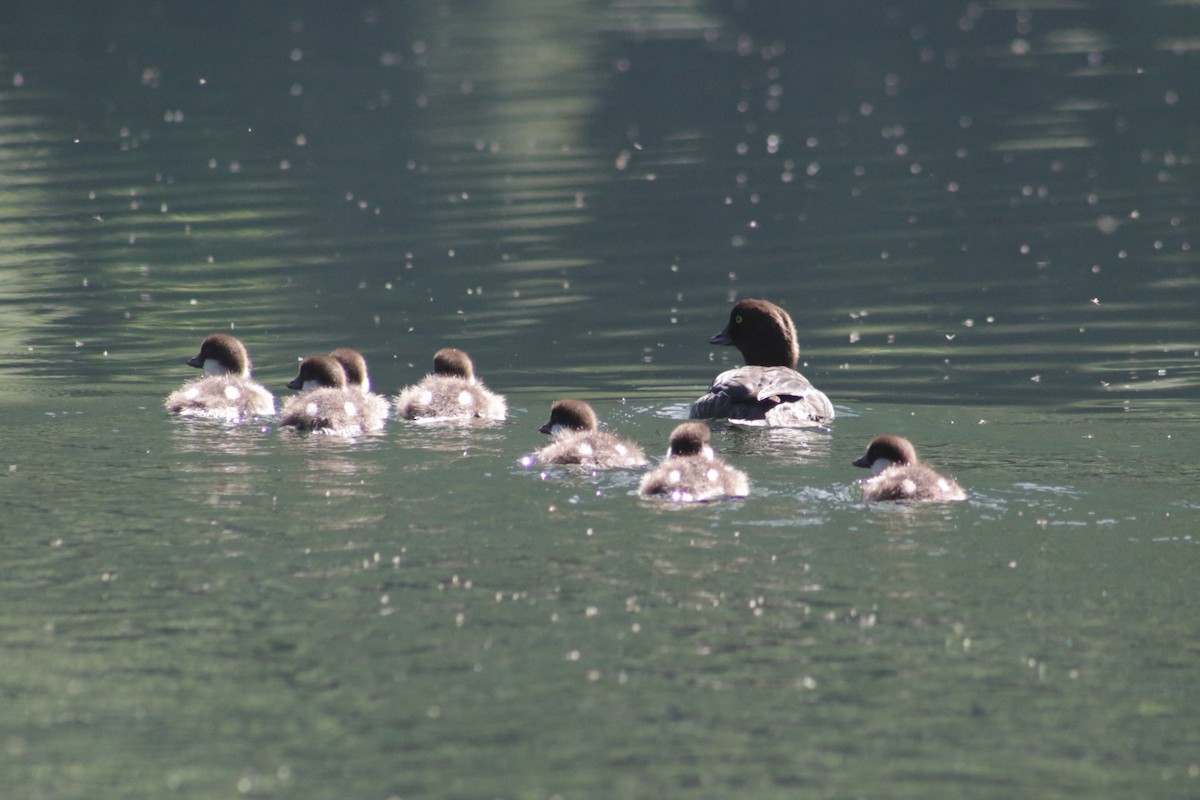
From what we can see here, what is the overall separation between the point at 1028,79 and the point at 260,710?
38412 mm

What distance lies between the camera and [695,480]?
11.4 m

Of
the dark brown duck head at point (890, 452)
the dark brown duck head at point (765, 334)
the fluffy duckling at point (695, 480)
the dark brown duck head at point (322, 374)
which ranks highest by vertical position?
the dark brown duck head at point (765, 334)

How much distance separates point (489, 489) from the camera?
11.9 meters

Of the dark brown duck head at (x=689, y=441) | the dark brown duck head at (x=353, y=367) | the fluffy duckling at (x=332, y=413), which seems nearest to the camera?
the dark brown duck head at (x=689, y=441)

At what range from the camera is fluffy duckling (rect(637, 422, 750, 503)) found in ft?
37.5

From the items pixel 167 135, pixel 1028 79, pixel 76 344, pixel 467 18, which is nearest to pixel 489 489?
pixel 76 344

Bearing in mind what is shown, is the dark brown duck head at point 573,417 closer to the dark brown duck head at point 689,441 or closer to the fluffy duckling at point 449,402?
the dark brown duck head at point 689,441

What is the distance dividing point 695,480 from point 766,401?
3474 millimetres

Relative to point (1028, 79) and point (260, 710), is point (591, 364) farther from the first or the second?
point (1028, 79)

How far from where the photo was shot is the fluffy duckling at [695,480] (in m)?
11.4

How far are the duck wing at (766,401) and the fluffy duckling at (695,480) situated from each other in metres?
2.70

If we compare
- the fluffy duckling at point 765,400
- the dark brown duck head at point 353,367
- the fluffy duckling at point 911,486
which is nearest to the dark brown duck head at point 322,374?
the dark brown duck head at point 353,367

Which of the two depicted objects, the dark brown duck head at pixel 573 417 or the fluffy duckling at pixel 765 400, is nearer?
the dark brown duck head at pixel 573 417

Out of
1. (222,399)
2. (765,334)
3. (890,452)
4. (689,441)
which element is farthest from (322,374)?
(890,452)
